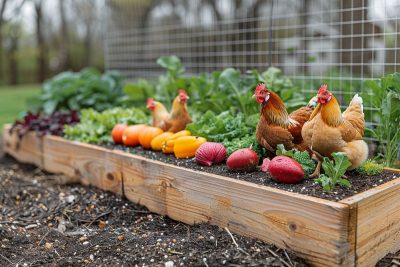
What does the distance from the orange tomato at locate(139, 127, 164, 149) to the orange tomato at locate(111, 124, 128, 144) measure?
250mm

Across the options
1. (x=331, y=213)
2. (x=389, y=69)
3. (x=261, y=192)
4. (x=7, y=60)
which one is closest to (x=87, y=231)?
(x=261, y=192)

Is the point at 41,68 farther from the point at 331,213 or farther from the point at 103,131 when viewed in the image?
the point at 331,213

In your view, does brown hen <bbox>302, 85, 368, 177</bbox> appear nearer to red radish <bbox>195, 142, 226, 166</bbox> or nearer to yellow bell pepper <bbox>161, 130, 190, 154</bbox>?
red radish <bbox>195, 142, 226, 166</bbox>

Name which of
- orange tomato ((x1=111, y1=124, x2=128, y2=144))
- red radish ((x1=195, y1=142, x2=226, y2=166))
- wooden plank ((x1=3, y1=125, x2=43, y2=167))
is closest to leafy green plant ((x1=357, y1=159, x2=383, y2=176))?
red radish ((x1=195, y1=142, x2=226, y2=166))

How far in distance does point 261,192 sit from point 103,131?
6.41 ft

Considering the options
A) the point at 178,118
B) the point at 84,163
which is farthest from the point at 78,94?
the point at 178,118

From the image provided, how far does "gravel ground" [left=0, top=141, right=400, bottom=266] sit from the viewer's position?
206cm

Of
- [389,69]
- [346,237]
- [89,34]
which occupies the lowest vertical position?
[346,237]

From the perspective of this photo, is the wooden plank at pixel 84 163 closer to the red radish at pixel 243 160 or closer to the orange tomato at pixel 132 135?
the orange tomato at pixel 132 135

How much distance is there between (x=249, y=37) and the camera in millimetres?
4535

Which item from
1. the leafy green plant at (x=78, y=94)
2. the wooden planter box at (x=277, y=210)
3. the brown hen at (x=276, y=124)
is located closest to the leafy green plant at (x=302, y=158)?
the brown hen at (x=276, y=124)

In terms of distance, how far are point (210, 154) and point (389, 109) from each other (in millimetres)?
1075

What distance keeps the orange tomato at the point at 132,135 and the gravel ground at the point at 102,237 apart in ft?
1.44

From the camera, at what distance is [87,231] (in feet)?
8.75
